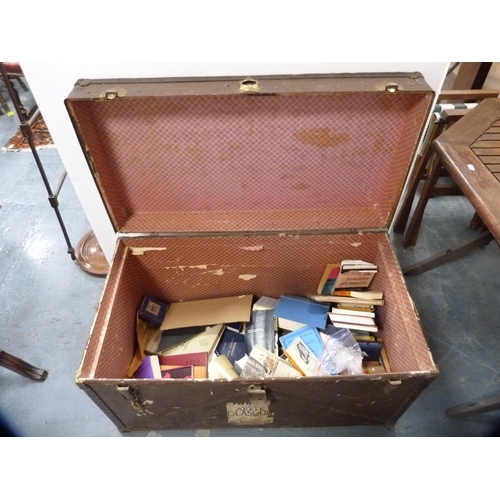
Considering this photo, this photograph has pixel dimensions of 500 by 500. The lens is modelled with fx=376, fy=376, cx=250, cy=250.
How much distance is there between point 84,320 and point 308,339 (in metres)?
1.09

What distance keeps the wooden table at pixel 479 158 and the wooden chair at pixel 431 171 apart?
202 millimetres

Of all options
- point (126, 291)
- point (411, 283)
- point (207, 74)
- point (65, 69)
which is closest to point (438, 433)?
point (411, 283)

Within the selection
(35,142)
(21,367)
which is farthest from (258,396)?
(35,142)

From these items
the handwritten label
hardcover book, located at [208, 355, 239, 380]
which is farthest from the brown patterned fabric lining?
the handwritten label

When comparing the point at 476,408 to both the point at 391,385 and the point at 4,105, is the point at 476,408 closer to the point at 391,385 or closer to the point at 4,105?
the point at 391,385

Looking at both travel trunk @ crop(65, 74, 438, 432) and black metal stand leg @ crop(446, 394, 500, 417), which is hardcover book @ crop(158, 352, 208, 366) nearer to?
travel trunk @ crop(65, 74, 438, 432)

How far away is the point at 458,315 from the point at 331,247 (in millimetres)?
829

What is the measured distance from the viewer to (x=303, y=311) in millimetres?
1596

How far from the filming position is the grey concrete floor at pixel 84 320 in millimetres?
1496

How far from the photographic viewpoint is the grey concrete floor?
1496mm

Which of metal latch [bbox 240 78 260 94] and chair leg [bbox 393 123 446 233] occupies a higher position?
metal latch [bbox 240 78 260 94]

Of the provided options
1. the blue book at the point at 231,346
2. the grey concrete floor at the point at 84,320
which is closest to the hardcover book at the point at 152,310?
the blue book at the point at 231,346

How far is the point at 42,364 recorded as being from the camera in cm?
168
